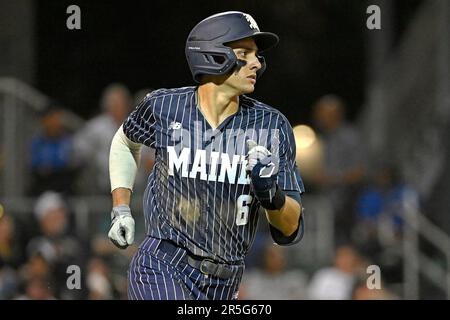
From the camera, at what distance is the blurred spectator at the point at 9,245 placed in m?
11.3

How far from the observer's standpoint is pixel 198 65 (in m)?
6.30

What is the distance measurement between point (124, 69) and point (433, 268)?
12.6ft

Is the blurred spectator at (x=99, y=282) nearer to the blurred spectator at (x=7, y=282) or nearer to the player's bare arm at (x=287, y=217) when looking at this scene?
the blurred spectator at (x=7, y=282)

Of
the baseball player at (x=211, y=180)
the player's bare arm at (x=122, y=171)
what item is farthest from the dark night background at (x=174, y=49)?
the baseball player at (x=211, y=180)

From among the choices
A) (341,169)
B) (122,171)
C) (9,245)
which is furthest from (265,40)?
(341,169)

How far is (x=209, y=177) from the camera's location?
622 centimetres

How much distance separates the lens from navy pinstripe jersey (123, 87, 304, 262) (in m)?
6.21

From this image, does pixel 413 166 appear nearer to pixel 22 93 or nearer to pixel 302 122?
pixel 302 122

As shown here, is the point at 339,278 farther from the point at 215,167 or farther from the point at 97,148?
the point at 215,167

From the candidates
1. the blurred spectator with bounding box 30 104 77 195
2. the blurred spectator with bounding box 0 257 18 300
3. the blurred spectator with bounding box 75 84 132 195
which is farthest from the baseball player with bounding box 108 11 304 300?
the blurred spectator with bounding box 30 104 77 195

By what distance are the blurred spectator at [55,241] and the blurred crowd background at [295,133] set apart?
14mm

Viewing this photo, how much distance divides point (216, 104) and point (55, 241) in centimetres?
518

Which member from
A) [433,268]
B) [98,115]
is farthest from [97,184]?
[433,268]

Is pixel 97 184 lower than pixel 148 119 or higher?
lower
